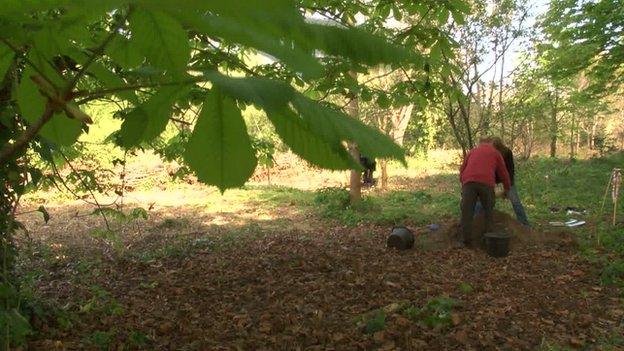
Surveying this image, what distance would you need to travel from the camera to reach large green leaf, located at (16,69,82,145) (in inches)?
35.5

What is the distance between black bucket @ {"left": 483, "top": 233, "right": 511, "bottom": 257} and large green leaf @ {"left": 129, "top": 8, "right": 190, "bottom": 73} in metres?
6.30

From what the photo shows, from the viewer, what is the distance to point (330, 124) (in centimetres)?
49

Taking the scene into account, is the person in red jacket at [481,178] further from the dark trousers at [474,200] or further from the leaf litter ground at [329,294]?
the leaf litter ground at [329,294]

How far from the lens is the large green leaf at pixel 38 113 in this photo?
0.90 meters

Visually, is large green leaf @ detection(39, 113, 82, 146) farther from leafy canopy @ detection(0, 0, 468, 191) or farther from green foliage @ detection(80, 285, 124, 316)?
green foliage @ detection(80, 285, 124, 316)

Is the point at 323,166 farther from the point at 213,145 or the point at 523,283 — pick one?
the point at 523,283

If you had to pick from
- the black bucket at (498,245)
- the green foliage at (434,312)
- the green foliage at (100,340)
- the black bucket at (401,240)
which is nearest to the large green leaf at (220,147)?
the green foliage at (100,340)

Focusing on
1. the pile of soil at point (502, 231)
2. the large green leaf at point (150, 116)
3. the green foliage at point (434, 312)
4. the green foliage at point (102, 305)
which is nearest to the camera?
the large green leaf at point (150, 116)

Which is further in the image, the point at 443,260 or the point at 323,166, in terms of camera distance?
the point at 443,260

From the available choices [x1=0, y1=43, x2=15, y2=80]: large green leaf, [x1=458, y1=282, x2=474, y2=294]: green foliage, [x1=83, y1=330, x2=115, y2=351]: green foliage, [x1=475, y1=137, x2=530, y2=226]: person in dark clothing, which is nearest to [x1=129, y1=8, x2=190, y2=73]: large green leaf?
[x1=0, y1=43, x2=15, y2=80]: large green leaf

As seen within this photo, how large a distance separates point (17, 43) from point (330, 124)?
0.54 meters

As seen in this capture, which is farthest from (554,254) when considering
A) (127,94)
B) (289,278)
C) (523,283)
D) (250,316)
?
(127,94)

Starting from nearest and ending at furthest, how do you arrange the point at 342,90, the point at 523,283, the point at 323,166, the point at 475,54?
the point at 323,166 < the point at 342,90 < the point at 523,283 < the point at 475,54

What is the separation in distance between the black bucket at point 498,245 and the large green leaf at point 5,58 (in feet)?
20.7
